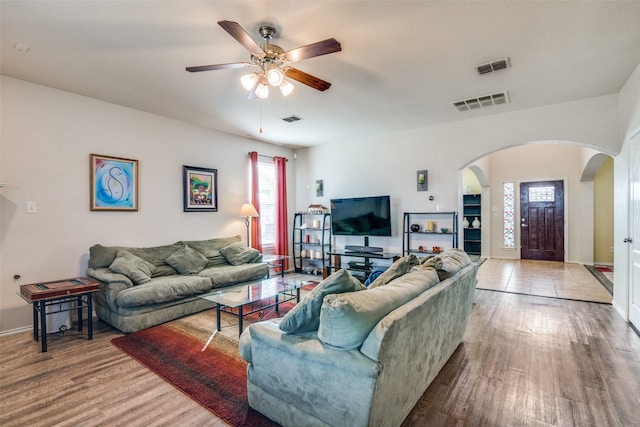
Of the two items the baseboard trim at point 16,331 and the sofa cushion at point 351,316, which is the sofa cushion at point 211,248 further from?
the sofa cushion at point 351,316

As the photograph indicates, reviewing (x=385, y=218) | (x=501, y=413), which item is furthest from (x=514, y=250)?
(x=501, y=413)

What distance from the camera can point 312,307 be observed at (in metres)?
1.71

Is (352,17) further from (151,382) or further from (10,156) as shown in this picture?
(10,156)

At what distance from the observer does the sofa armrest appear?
4.73 feet

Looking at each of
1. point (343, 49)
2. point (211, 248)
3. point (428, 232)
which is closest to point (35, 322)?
point (211, 248)

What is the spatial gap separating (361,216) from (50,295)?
444 centimetres

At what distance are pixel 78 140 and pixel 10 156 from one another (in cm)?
66

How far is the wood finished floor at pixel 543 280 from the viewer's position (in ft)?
15.5

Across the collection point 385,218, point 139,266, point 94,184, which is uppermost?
point 94,184

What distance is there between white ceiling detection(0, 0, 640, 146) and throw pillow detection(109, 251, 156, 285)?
2.00 m

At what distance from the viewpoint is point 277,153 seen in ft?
21.6

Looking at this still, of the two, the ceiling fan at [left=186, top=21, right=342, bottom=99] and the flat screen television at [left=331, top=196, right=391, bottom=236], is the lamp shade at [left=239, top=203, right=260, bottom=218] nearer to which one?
the flat screen television at [left=331, top=196, right=391, bottom=236]

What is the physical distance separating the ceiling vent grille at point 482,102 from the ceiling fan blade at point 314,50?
254cm

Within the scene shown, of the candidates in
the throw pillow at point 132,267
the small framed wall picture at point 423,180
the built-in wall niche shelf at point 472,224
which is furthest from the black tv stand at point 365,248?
the built-in wall niche shelf at point 472,224
